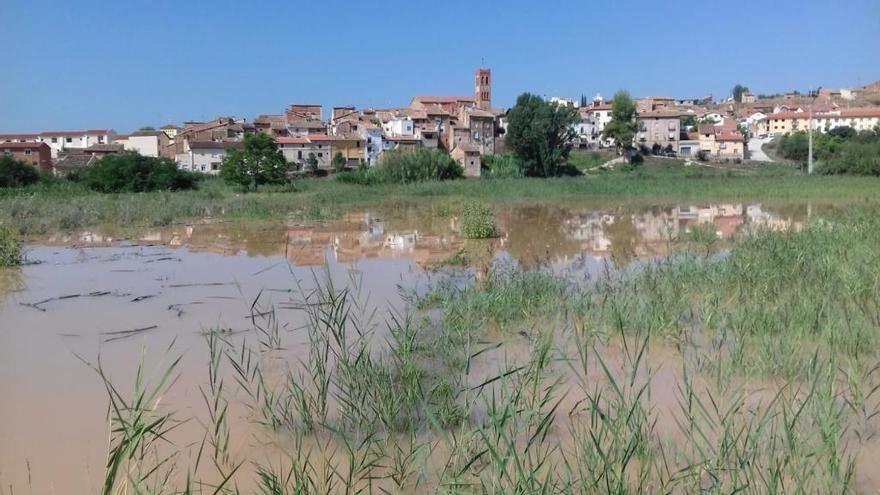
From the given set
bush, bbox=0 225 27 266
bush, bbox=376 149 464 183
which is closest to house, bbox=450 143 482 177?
bush, bbox=376 149 464 183

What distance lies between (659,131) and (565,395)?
204 feet

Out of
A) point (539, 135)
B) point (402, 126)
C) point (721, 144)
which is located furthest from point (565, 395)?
point (721, 144)

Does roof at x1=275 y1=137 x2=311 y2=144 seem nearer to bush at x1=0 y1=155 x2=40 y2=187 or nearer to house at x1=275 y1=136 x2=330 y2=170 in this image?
house at x1=275 y1=136 x2=330 y2=170

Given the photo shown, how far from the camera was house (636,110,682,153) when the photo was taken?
61.5m

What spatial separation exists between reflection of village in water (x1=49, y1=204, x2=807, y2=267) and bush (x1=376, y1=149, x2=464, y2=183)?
612 inches

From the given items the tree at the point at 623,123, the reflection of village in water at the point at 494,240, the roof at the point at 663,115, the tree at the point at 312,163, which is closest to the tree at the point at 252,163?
the reflection of village in water at the point at 494,240

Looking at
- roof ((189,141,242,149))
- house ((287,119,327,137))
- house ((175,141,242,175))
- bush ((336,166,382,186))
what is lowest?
bush ((336,166,382,186))

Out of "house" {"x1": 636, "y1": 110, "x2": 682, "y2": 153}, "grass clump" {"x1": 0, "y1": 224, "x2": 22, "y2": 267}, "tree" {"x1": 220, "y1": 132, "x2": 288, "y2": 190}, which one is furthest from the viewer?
"house" {"x1": 636, "y1": 110, "x2": 682, "y2": 153}

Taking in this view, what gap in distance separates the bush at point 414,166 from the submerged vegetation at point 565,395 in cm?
3084

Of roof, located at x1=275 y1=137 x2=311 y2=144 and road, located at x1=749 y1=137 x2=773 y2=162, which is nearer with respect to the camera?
roof, located at x1=275 y1=137 x2=311 y2=144

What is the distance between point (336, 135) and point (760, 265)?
167 ft

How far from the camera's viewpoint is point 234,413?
446 cm

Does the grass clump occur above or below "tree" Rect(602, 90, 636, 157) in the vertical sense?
below

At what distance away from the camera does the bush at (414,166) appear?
127 feet
